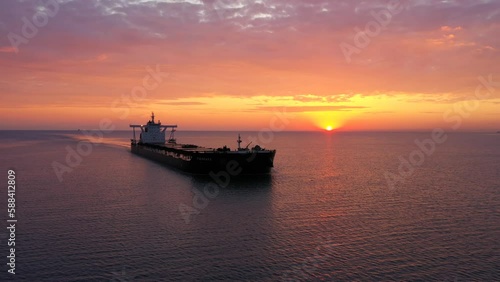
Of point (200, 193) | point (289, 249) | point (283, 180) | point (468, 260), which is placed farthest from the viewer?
point (283, 180)

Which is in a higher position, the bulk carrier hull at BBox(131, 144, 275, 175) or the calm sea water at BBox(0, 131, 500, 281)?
the bulk carrier hull at BBox(131, 144, 275, 175)

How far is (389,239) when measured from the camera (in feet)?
104

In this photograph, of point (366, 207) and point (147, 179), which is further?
point (147, 179)

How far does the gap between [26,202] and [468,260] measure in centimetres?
4554

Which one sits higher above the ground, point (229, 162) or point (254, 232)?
point (229, 162)

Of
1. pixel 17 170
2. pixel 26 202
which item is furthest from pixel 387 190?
pixel 17 170

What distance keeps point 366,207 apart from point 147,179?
3927 centimetres

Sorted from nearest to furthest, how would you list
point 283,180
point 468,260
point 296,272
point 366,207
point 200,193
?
point 296,272
point 468,260
point 366,207
point 200,193
point 283,180

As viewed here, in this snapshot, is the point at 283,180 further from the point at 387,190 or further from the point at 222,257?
the point at 222,257

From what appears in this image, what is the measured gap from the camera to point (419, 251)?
1131 inches

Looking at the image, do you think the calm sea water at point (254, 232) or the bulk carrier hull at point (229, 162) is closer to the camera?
the calm sea water at point (254, 232)

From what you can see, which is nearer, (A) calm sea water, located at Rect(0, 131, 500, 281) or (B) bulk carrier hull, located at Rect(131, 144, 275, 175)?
(A) calm sea water, located at Rect(0, 131, 500, 281)

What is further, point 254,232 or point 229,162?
point 229,162

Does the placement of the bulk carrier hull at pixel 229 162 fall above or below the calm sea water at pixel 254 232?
above
